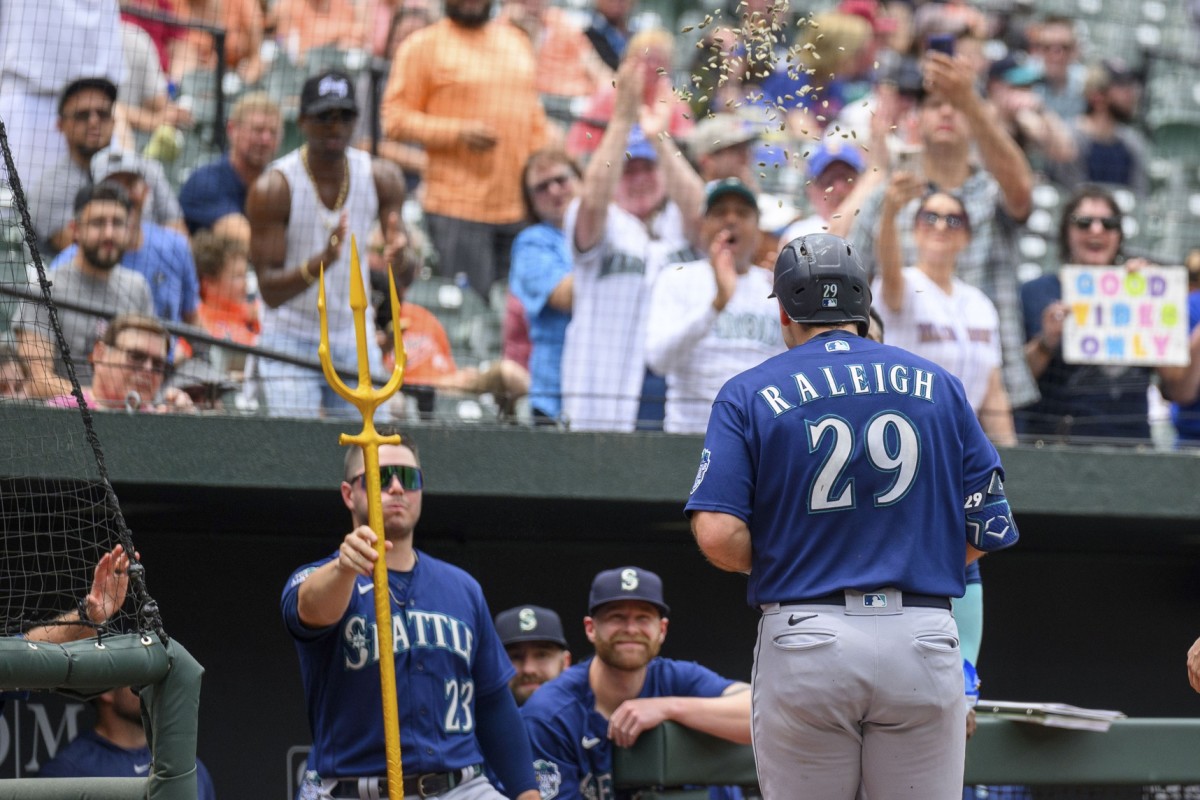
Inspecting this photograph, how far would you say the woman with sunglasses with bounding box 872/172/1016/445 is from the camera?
6910 mm

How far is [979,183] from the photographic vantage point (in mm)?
7520

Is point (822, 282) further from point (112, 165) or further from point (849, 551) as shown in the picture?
point (112, 165)

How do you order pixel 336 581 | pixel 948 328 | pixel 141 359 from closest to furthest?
pixel 336 581 → pixel 141 359 → pixel 948 328

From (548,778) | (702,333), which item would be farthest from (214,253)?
(548,778)

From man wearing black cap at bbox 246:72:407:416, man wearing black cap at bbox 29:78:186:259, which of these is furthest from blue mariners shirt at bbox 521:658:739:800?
man wearing black cap at bbox 29:78:186:259

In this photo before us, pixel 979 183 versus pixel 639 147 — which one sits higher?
pixel 639 147

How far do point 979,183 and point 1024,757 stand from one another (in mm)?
3359

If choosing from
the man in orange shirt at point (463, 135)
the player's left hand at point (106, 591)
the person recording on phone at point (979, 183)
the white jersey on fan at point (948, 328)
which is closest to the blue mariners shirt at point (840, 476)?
the player's left hand at point (106, 591)

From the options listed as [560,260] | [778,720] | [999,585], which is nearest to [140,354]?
[560,260]

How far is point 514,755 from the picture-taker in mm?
4828

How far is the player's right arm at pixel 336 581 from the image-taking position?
4145 millimetres

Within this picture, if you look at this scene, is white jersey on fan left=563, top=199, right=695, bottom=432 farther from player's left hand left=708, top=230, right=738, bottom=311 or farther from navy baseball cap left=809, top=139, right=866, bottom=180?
navy baseball cap left=809, top=139, right=866, bottom=180

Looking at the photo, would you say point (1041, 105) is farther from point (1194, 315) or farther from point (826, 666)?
point (826, 666)

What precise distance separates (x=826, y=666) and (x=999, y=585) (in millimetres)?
4815
